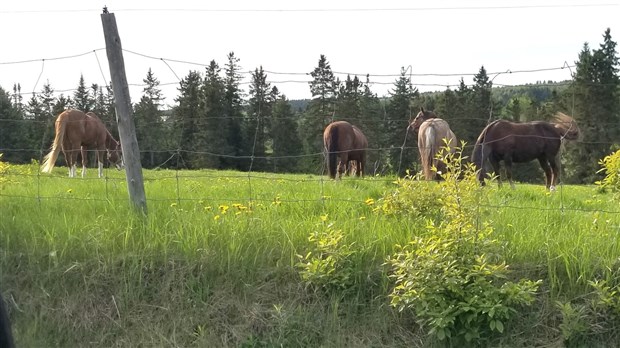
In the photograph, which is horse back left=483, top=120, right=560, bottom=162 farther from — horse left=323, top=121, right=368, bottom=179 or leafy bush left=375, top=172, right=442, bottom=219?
leafy bush left=375, top=172, right=442, bottom=219

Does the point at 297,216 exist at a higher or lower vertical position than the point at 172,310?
higher

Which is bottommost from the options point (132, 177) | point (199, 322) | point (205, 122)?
point (199, 322)

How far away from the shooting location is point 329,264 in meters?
4.29

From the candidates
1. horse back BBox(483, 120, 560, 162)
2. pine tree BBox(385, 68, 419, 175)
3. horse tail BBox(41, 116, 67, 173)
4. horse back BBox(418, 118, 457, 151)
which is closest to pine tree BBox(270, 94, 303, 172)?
pine tree BBox(385, 68, 419, 175)

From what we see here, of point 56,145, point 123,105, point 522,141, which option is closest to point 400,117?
point 522,141

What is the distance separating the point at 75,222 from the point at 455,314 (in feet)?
11.6

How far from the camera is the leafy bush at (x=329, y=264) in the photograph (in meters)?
4.25

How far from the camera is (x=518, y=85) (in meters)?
5.47

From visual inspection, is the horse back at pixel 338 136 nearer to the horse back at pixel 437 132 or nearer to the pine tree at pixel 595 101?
the horse back at pixel 437 132

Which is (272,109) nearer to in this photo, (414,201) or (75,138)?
(414,201)

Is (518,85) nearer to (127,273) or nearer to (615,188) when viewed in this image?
(615,188)

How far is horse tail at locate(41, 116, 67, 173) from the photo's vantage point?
484 inches

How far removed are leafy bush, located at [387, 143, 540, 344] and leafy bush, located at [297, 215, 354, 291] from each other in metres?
0.38

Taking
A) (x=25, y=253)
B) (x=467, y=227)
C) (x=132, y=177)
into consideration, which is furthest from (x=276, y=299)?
(x=25, y=253)
